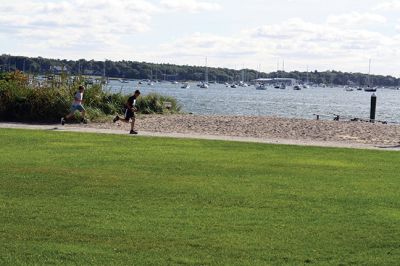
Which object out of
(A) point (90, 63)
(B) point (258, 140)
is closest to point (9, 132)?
(B) point (258, 140)

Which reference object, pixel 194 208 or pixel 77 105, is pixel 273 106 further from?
pixel 194 208

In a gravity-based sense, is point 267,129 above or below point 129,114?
below

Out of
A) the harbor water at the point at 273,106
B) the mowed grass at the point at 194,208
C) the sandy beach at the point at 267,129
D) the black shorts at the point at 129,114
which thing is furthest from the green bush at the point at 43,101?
the mowed grass at the point at 194,208

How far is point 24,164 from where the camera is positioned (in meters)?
15.8

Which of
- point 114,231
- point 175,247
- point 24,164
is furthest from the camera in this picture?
point 24,164

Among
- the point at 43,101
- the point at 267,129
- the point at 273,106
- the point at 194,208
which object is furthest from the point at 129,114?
the point at 273,106

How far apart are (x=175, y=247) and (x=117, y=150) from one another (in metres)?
10.3

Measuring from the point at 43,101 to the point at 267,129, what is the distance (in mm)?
8192

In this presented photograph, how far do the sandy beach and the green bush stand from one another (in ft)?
4.96

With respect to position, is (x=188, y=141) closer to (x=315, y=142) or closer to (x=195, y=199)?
(x=315, y=142)

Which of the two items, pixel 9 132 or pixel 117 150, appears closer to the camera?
pixel 117 150

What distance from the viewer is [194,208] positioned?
1151cm

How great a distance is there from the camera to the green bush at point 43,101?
30.0m

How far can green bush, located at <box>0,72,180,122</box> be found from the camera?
29953 mm
